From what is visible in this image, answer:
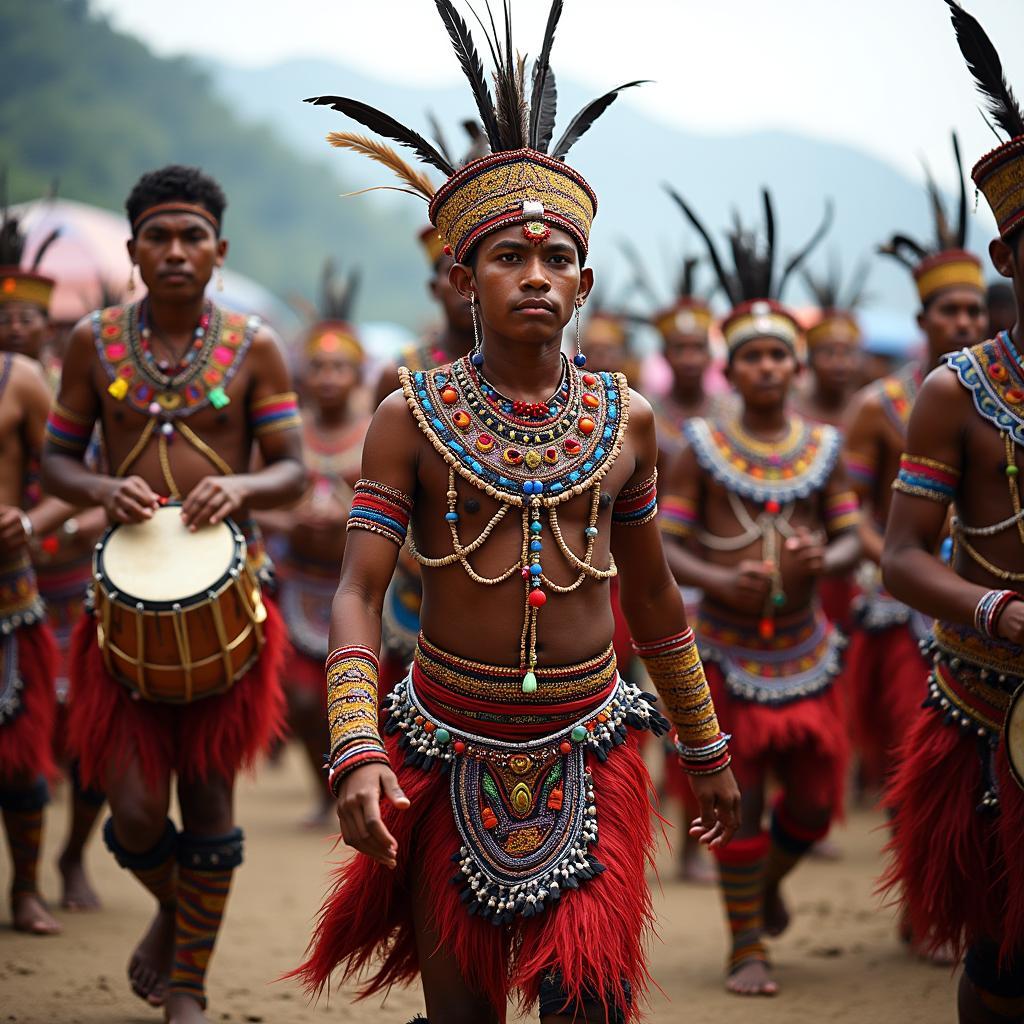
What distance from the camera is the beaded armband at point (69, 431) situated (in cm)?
527

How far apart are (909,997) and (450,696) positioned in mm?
2800

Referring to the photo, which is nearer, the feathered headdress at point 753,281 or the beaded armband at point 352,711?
the beaded armband at point 352,711

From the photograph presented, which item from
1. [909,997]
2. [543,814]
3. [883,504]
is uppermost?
[883,504]

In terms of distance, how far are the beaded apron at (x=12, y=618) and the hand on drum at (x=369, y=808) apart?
3.20 metres

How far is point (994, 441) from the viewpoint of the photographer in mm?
4094

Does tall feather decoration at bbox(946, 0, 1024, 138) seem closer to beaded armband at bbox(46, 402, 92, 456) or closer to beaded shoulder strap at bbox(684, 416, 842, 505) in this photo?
beaded shoulder strap at bbox(684, 416, 842, 505)

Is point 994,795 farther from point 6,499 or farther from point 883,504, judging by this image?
point 6,499

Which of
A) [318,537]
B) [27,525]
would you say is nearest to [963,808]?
[27,525]

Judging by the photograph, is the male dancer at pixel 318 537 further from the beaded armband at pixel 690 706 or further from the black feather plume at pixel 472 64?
the black feather plume at pixel 472 64

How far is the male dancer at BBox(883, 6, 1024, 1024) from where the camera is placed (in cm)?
408

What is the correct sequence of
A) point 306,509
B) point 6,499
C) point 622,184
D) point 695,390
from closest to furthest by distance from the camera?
point 6,499 → point 306,509 → point 695,390 → point 622,184

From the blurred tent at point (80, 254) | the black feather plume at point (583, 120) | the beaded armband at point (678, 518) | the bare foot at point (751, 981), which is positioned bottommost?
the bare foot at point (751, 981)

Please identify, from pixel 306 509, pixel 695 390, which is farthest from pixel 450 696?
pixel 695 390

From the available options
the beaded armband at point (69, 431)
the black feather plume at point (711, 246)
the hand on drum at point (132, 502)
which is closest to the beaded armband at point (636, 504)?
the hand on drum at point (132, 502)
